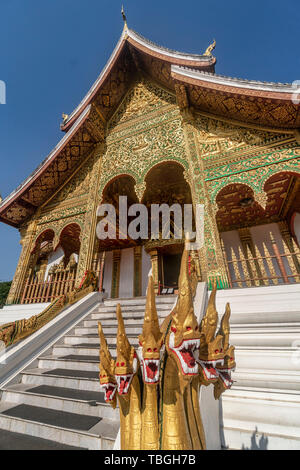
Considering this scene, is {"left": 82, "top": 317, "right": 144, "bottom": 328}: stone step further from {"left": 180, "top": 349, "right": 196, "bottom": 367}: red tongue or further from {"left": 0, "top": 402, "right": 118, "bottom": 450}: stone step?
{"left": 180, "top": 349, "right": 196, "bottom": 367}: red tongue

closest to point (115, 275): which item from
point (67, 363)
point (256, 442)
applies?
point (67, 363)

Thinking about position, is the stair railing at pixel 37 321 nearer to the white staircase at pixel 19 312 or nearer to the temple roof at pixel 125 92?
the white staircase at pixel 19 312

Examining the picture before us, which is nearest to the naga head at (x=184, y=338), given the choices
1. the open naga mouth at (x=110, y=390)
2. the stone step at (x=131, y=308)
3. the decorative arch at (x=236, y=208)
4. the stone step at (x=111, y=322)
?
the open naga mouth at (x=110, y=390)

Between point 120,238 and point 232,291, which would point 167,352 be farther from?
point 120,238

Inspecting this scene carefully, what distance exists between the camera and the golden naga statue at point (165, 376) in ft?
2.17

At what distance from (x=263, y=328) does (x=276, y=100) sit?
4097 mm

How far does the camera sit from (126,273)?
327 inches

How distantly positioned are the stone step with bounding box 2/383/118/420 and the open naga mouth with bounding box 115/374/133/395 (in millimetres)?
1111

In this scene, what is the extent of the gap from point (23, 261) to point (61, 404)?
5086 millimetres

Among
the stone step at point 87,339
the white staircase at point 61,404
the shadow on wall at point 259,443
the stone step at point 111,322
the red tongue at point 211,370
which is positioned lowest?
the shadow on wall at point 259,443

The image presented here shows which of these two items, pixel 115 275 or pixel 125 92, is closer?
pixel 125 92

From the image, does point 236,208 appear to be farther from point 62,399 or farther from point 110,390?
point 110,390

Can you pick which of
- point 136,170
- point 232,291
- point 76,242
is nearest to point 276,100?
point 136,170

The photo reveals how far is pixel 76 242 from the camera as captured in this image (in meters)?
8.48
